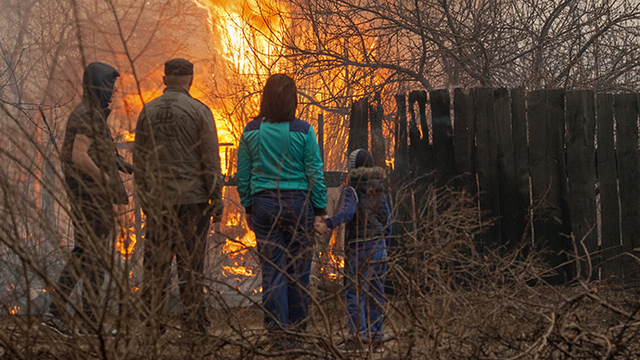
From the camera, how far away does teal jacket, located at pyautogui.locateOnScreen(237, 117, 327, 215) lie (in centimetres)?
428

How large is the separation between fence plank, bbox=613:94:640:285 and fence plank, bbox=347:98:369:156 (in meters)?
2.42

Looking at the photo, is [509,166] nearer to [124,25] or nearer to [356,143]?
[356,143]

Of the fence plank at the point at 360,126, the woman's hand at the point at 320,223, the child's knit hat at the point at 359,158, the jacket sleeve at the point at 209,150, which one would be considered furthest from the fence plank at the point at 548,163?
the jacket sleeve at the point at 209,150

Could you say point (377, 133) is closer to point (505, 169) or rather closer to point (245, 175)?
point (505, 169)

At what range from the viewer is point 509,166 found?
19.7ft

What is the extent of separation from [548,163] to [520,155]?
0.28m

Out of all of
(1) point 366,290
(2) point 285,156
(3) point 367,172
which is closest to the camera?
(1) point 366,290

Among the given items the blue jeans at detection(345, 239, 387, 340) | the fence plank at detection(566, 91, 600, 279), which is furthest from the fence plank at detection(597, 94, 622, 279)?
the blue jeans at detection(345, 239, 387, 340)

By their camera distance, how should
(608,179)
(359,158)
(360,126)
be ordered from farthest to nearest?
1. (608,179)
2. (360,126)
3. (359,158)

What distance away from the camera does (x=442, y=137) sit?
5.98 meters

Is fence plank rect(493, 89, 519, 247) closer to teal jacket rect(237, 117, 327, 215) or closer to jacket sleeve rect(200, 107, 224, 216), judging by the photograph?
teal jacket rect(237, 117, 327, 215)

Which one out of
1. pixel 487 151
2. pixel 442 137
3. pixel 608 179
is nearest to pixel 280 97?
pixel 442 137

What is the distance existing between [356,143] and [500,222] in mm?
1528

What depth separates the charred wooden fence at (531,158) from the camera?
5.98 metres
